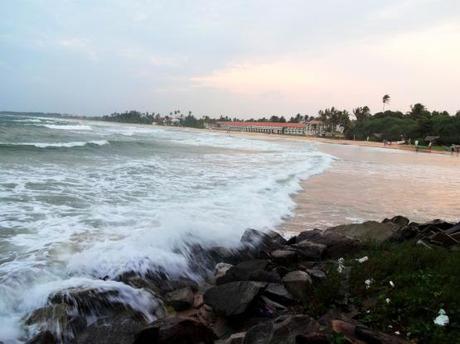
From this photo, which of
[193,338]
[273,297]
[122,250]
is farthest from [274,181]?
[193,338]

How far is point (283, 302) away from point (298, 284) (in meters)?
0.32

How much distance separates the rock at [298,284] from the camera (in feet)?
16.5

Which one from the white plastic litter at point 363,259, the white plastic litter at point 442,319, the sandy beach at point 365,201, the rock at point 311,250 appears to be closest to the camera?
the white plastic litter at point 442,319

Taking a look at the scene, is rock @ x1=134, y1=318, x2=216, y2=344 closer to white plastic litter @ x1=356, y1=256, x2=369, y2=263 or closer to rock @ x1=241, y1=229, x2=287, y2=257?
white plastic litter @ x1=356, y1=256, x2=369, y2=263

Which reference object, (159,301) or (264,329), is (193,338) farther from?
(159,301)

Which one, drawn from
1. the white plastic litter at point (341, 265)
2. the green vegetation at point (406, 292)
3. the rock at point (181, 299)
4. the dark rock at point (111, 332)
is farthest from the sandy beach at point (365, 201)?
the dark rock at point (111, 332)

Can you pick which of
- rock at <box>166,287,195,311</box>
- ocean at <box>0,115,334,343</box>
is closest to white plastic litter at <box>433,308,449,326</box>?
rock at <box>166,287,195,311</box>

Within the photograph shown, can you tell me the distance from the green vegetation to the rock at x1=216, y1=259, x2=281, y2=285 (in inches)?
27.9

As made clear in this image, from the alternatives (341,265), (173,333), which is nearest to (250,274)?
(341,265)

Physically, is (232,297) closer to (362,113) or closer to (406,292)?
(406,292)

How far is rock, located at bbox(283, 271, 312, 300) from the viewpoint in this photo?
198 inches

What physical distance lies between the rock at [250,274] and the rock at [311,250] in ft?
3.32

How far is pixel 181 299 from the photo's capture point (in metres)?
5.11

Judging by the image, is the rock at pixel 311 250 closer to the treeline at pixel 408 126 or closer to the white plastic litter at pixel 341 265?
the white plastic litter at pixel 341 265
